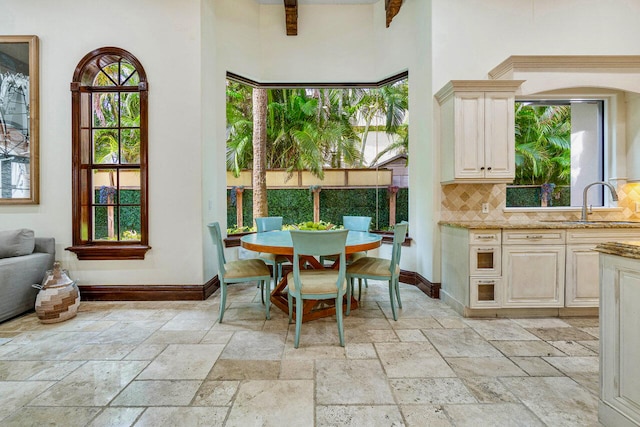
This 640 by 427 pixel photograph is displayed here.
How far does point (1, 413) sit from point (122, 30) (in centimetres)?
362

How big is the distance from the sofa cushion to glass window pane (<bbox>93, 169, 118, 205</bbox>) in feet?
2.23

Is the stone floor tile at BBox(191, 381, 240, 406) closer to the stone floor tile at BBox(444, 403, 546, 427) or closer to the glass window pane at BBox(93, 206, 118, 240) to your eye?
the stone floor tile at BBox(444, 403, 546, 427)

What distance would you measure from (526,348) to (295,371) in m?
1.76

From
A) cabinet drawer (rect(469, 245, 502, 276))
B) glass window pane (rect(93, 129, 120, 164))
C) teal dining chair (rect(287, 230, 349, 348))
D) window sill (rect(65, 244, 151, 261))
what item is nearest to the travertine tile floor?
teal dining chair (rect(287, 230, 349, 348))

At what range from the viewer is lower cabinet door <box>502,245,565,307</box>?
2922 mm

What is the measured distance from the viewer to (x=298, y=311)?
2.36 m

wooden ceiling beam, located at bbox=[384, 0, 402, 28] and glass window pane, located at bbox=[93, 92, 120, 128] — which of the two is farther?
wooden ceiling beam, located at bbox=[384, 0, 402, 28]

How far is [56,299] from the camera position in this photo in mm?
2826

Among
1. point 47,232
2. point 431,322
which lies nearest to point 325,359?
point 431,322

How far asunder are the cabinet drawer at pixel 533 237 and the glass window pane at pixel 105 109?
4.36 meters

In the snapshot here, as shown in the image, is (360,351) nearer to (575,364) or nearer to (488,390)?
(488,390)

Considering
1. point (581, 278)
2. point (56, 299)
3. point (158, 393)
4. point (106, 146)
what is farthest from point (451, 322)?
point (106, 146)

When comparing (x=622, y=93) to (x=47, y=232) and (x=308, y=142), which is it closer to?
(x=308, y=142)

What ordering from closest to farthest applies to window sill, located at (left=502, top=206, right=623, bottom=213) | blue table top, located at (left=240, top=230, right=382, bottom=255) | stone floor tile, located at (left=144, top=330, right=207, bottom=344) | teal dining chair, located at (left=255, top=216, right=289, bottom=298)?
stone floor tile, located at (left=144, top=330, right=207, bottom=344) < blue table top, located at (left=240, top=230, right=382, bottom=255) < window sill, located at (left=502, top=206, right=623, bottom=213) < teal dining chair, located at (left=255, top=216, right=289, bottom=298)
